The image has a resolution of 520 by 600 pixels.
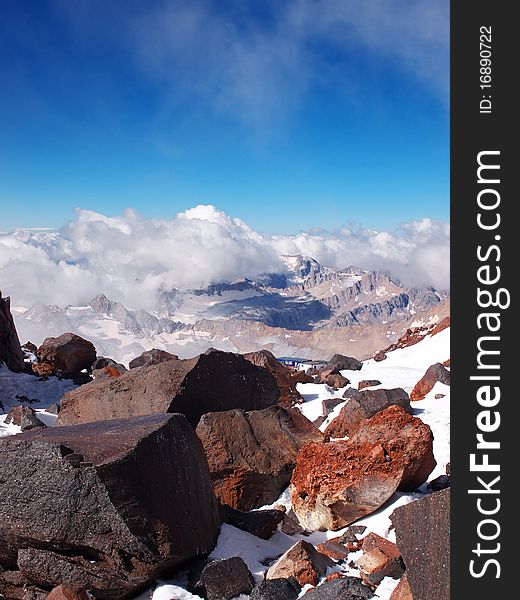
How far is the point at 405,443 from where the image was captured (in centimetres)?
859

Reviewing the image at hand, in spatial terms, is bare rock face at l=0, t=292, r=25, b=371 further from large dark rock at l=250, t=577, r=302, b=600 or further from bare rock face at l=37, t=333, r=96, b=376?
large dark rock at l=250, t=577, r=302, b=600

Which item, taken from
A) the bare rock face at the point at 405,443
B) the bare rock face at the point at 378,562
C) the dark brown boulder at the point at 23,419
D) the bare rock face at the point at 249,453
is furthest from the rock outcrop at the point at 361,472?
the dark brown boulder at the point at 23,419

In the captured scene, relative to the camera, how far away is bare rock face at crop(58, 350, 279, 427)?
40.8 ft

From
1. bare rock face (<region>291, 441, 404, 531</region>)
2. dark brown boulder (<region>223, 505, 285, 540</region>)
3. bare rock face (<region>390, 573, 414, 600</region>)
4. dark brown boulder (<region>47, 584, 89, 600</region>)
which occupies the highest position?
bare rock face (<region>291, 441, 404, 531</region>)

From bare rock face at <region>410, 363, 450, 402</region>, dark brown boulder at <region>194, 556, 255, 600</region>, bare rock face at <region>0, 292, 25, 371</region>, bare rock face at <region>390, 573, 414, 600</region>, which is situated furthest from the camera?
bare rock face at <region>0, 292, 25, 371</region>

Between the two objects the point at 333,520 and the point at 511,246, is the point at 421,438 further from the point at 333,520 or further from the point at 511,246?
the point at 511,246

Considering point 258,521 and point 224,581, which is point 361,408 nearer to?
point 258,521

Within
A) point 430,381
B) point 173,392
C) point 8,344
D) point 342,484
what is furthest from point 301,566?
point 8,344

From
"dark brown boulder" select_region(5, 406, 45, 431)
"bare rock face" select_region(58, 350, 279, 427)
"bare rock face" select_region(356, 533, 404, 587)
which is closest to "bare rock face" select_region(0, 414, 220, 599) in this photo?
"bare rock face" select_region(356, 533, 404, 587)

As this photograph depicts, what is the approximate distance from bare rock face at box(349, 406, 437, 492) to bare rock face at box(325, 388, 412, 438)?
401 centimetres

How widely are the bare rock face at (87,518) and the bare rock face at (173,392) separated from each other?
5.67 metres

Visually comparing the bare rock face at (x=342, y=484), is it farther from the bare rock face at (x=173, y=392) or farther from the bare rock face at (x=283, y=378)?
the bare rock face at (x=283, y=378)

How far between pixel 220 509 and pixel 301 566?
228 cm

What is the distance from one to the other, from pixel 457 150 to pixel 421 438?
584 cm
